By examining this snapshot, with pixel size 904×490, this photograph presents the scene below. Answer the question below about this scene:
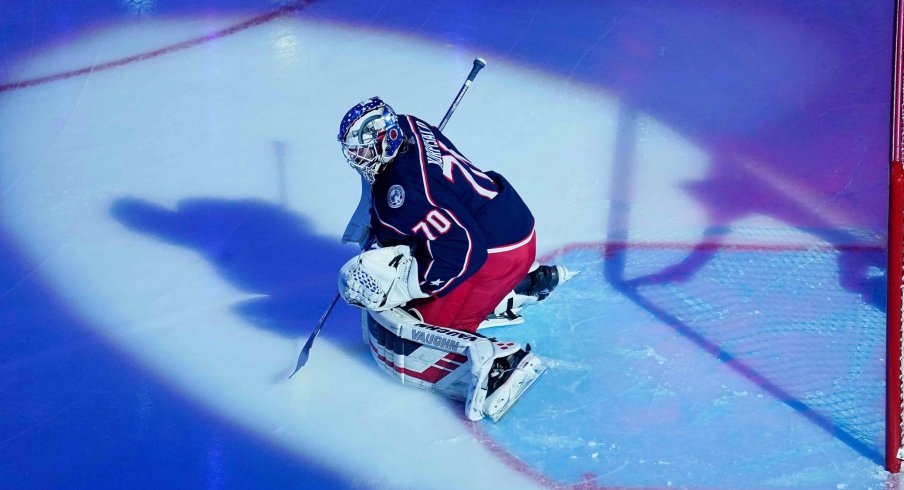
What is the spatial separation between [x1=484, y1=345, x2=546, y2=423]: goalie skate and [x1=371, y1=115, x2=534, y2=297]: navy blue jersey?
0.31m

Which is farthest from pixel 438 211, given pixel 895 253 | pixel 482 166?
pixel 482 166

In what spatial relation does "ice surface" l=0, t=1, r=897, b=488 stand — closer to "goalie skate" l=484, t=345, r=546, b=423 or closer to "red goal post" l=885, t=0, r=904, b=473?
"goalie skate" l=484, t=345, r=546, b=423

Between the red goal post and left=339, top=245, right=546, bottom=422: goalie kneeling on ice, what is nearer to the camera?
the red goal post

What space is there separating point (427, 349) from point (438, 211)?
47cm

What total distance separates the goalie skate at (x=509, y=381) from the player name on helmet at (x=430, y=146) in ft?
2.26

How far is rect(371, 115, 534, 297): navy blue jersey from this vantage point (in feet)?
10.8

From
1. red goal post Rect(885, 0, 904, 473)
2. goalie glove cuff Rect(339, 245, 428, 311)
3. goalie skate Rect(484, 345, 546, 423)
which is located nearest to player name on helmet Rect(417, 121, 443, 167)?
goalie glove cuff Rect(339, 245, 428, 311)

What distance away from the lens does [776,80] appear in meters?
5.06

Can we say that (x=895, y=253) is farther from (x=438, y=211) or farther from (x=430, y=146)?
(x=430, y=146)

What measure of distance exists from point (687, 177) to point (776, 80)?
0.84m

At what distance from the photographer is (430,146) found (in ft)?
11.3

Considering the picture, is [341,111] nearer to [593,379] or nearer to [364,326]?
[364,326]

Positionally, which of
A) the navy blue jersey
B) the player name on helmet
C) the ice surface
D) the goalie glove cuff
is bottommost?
the ice surface

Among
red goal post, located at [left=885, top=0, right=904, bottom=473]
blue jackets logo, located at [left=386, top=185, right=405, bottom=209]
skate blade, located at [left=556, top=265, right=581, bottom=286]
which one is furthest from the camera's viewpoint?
skate blade, located at [left=556, top=265, right=581, bottom=286]
